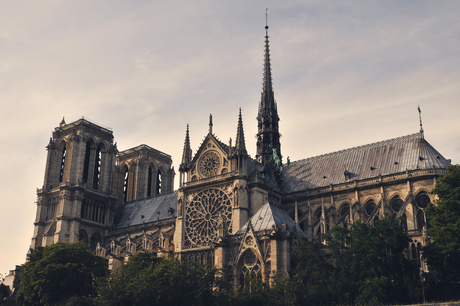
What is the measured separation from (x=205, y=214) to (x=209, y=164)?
5478 mm

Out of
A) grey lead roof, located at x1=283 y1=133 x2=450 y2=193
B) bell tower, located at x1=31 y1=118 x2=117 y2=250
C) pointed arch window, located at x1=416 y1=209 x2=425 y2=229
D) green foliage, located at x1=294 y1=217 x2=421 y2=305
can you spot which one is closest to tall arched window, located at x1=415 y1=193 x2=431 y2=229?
pointed arch window, located at x1=416 y1=209 x2=425 y2=229

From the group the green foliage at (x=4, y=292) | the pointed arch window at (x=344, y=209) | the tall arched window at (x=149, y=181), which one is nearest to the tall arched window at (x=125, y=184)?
the tall arched window at (x=149, y=181)

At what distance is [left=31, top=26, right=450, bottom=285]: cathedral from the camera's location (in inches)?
1636

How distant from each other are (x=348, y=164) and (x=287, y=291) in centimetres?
2991

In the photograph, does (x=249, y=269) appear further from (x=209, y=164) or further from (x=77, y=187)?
(x=77, y=187)

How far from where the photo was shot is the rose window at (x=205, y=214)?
5594cm

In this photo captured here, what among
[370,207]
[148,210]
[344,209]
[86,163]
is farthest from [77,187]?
[370,207]

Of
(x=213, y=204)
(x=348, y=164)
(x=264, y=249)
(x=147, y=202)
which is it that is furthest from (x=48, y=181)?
(x=264, y=249)

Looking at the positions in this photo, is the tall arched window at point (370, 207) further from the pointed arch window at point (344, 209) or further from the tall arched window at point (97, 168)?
the tall arched window at point (97, 168)

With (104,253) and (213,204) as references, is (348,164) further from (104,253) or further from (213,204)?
(104,253)

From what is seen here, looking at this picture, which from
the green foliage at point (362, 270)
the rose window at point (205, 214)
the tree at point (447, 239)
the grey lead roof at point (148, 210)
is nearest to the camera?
the green foliage at point (362, 270)

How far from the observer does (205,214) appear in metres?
57.4

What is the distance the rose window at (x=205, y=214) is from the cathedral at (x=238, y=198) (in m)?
0.11

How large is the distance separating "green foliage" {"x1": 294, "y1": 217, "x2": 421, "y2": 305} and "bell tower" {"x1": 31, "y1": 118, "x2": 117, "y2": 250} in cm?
4390
